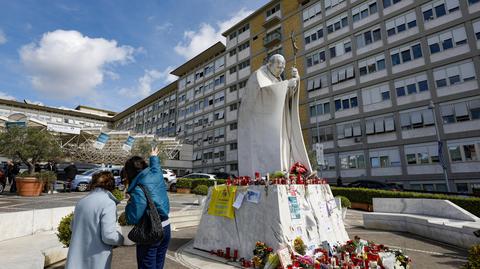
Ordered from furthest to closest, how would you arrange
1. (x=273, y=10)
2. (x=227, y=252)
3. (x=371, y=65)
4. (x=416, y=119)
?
(x=273, y=10), (x=371, y=65), (x=416, y=119), (x=227, y=252)

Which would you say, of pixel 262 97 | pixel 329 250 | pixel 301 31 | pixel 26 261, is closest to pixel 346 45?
pixel 301 31

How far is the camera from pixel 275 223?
5598 mm

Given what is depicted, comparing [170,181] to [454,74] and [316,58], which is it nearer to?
[316,58]

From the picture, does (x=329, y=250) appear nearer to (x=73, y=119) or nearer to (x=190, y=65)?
(x=190, y=65)

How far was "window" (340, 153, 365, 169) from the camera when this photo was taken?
29016 mm

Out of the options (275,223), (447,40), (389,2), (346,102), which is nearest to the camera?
(275,223)

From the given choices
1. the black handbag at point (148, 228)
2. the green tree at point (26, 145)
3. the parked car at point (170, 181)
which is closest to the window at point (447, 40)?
the parked car at point (170, 181)

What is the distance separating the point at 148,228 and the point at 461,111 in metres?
28.6

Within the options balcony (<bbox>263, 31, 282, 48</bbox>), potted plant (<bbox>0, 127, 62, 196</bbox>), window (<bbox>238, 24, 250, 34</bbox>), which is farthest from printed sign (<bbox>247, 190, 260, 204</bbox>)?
window (<bbox>238, 24, 250, 34</bbox>)

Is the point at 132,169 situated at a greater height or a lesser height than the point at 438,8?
lesser

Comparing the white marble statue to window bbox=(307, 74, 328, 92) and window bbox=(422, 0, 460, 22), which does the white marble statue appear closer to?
window bbox=(422, 0, 460, 22)

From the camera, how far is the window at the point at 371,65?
28.7m

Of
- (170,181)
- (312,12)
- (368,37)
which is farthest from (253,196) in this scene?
(312,12)

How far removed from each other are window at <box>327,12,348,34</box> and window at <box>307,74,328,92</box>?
17.7 ft
